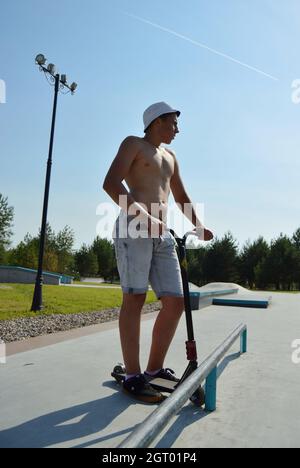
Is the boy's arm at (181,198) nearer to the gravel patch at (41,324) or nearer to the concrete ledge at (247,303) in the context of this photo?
the gravel patch at (41,324)

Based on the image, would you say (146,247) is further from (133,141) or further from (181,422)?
(181,422)

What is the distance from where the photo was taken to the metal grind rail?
1.28m

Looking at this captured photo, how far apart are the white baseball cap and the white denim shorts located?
2.53ft

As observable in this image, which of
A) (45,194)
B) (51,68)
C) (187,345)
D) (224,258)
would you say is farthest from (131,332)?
(224,258)

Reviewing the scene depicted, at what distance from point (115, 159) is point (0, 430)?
5.66ft

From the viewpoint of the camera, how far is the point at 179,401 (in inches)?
65.8

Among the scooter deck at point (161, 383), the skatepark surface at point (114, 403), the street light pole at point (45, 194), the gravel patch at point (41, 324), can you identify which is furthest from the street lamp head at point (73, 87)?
the scooter deck at point (161, 383)

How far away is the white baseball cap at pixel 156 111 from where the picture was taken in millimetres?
2883

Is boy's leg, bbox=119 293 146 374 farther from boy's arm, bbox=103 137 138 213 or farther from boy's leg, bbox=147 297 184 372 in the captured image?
boy's arm, bbox=103 137 138 213

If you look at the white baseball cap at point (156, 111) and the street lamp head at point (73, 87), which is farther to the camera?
the street lamp head at point (73, 87)

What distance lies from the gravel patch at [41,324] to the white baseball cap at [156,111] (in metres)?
3.63

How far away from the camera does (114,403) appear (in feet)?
8.18

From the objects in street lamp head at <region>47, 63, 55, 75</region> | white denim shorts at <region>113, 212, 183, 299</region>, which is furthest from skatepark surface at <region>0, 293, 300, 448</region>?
street lamp head at <region>47, 63, 55, 75</region>

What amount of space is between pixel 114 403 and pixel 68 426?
1.47ft
